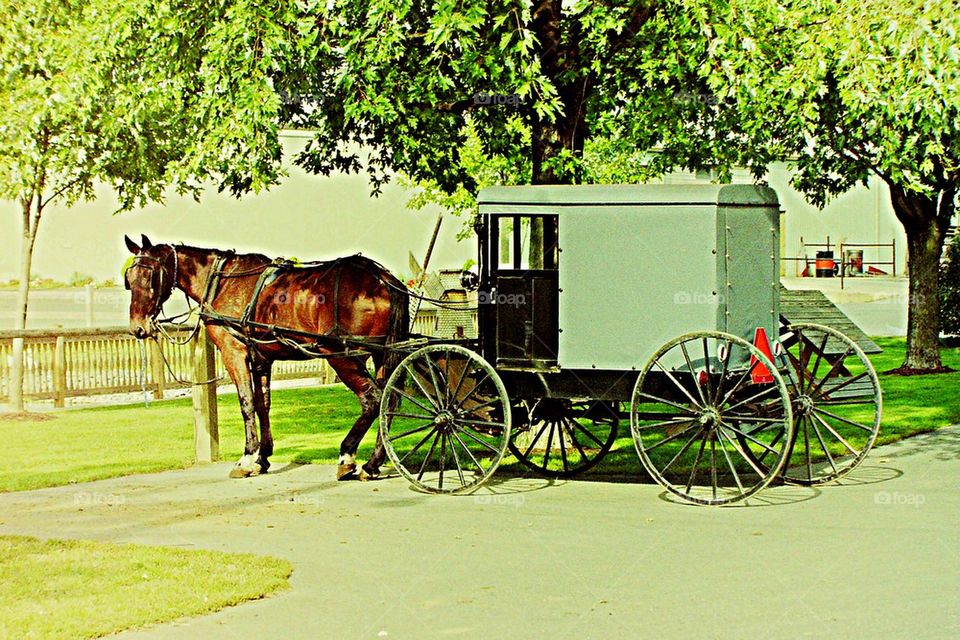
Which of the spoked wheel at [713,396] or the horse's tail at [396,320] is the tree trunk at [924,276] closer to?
the spoked wheel at [713,396]

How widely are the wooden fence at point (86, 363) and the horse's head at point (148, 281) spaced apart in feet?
24.2

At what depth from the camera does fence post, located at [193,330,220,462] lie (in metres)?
13.8

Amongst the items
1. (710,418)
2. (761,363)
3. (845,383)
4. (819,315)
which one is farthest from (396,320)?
(819,315)

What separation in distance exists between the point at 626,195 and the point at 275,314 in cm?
412

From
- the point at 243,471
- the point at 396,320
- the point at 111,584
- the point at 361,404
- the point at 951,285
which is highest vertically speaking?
the point at 951,285

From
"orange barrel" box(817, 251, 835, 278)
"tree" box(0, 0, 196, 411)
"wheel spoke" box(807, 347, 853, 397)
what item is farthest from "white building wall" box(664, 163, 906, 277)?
"wheel spoke" box(807, 347, 853, 397)

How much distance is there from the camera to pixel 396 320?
12.5 meters

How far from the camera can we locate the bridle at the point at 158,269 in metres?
12.9

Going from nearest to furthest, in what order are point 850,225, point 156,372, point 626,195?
point 626,195
point 156,372
point 850,225

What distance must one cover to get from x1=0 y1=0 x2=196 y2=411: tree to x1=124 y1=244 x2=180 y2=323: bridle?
3557 millimetres

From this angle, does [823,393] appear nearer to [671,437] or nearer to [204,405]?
[671,437]

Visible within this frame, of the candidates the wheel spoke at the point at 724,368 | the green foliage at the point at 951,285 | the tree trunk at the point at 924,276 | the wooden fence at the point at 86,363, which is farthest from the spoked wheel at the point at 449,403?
the green foliage at the point at 951,285

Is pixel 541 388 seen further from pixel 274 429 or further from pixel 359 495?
pixel 274 429

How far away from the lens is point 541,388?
37.0 ft
